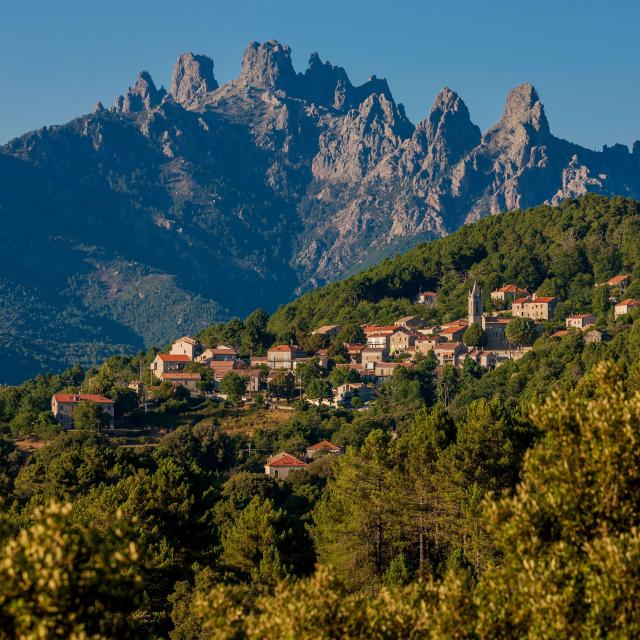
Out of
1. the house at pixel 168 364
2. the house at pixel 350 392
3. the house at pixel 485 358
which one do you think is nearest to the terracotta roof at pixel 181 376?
the house at pixel 168 364

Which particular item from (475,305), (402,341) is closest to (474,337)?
(475,305)

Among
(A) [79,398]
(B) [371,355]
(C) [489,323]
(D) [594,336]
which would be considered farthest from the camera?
(C) [489,323]

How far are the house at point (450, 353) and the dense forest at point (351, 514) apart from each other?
3.59 meters

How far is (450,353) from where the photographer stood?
4609 inches

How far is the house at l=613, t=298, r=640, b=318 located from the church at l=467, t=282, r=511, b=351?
34.4 ft

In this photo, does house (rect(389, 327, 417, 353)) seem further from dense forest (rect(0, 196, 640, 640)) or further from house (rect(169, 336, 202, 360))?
house (rect(169, 336, 202, 360))

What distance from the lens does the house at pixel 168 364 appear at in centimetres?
12125

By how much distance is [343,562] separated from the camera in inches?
1708

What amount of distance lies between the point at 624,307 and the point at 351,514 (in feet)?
253

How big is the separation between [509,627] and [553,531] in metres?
2.05

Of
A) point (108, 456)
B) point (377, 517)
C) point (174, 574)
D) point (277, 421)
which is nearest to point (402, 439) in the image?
point (377, 517)

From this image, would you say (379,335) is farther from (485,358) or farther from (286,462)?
(286,462)

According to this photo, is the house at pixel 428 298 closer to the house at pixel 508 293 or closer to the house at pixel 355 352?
the house at pixel 508 293

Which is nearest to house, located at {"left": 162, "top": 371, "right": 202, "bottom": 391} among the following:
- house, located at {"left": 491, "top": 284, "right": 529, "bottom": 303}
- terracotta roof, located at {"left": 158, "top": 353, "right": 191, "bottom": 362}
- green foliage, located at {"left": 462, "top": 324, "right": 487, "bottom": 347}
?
terracotta roof, located at {"left": 158, "top": 353, "right": 191, "bottom": 362}
